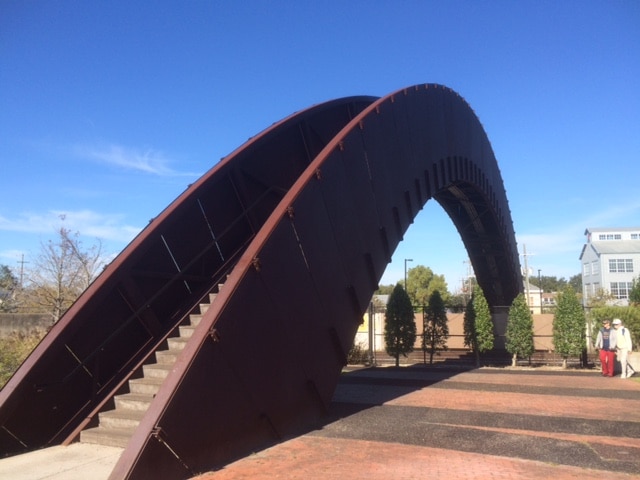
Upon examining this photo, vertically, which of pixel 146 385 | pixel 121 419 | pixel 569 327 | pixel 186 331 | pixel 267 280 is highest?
pixel 267 280

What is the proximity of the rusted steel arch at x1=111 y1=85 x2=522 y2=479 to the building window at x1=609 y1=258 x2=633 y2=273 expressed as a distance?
2625 inches

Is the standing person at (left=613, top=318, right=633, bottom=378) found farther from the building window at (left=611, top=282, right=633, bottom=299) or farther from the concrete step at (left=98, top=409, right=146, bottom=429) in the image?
the building window at (left=611, top=282, right=633, bottom=299)

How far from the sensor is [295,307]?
328 inches

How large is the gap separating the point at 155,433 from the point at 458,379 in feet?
42.0

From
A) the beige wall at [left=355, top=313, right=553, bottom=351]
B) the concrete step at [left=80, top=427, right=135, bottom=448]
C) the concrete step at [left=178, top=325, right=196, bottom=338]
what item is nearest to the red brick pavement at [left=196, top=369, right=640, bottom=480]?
the concrete step at [left=80, top=427, right=135, bottom=448]

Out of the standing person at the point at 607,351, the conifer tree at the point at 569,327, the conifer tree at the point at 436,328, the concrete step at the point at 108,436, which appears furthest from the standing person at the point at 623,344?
the concrete step at the point at 108,436

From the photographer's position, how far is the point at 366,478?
6.04 m

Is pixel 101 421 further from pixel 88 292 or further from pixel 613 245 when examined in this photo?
pixel 613 245

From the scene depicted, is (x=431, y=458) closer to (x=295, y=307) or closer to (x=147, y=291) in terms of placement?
(x=295, y=307)

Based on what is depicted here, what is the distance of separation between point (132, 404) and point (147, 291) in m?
1.97

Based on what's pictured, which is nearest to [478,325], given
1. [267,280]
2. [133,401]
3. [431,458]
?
[431,458]

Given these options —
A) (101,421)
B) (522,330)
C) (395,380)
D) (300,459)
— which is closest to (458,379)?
(395,380)

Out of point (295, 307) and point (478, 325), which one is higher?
point (295, 307)

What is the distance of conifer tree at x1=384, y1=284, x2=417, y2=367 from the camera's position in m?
21.4
